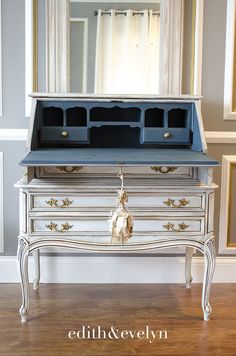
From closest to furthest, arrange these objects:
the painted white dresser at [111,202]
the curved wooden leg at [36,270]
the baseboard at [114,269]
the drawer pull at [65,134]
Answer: the painted white dresser at [111,202] < the drawer pull at [65,134] < the curved wooden leg at [36,270] < the baseboard at [114,269]

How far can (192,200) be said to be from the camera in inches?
83.7

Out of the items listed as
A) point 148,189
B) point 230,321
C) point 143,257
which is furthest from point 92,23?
point 230,321

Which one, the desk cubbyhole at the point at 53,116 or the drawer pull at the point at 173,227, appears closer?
the drawer pull at the point at 173,227

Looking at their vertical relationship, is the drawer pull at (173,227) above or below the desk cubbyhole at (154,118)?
below

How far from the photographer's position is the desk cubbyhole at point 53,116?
8.21ft

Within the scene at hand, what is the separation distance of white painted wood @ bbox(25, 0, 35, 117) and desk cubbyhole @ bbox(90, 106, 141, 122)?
0.42 metres

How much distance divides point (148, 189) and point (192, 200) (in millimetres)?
224

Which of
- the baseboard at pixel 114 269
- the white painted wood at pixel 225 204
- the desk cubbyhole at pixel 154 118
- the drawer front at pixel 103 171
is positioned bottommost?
the baseboard at pixel 114 269

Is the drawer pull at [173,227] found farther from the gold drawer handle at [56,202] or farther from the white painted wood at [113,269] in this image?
the white painted wood at [113,269]

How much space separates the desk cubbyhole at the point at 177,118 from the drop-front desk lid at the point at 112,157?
296mm

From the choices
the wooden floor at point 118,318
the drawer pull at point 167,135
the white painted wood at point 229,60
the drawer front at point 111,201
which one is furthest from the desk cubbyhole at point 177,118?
the wooden floor at point 118,318

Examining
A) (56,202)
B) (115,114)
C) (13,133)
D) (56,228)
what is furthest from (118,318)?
(13,133)

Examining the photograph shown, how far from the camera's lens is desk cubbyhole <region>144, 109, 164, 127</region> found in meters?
2.56

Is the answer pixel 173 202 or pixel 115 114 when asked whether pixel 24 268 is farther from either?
pixel 115 114
